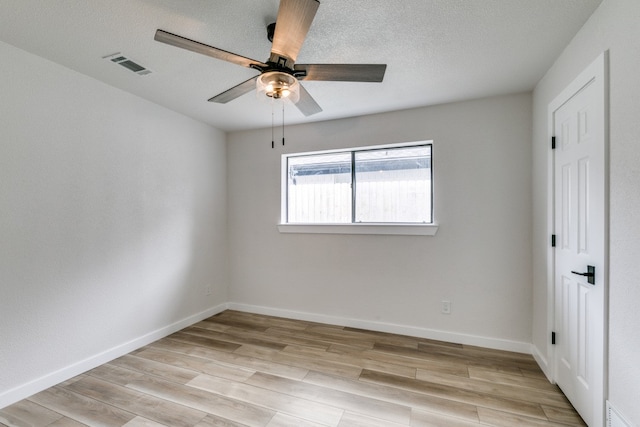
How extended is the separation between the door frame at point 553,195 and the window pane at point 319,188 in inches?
76.0

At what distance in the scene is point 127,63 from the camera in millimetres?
2158

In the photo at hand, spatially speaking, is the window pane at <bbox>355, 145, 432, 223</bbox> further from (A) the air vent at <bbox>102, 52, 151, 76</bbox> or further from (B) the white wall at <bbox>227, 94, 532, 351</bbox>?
(A) the air vent at <bbox>102, 52, 151, 76</bbox>

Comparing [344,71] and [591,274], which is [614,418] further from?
[344,71]

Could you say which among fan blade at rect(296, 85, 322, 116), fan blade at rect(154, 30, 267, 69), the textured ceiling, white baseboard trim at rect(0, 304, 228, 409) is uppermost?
the textured ceiling

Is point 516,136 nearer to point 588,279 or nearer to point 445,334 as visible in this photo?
point 588,279

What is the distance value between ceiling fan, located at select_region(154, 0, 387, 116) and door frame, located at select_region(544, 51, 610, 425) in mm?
1202

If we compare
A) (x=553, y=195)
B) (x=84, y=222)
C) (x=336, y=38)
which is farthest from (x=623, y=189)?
(x=84, y=222)

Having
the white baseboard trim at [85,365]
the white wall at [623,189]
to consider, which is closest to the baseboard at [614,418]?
the white wall at [623,189]

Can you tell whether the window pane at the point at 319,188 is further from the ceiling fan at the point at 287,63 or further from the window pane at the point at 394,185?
the ceiling fan at the point at 287,63

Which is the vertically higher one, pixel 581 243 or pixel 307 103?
pixel 307 103

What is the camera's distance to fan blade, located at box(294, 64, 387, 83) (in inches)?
59.5

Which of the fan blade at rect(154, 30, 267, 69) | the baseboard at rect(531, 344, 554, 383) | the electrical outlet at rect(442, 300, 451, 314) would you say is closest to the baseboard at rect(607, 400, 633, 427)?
the baseboard at rect(531, 344, 554, 383)

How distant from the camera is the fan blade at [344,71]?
1512 mm

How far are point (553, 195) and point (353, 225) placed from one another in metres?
1.82
